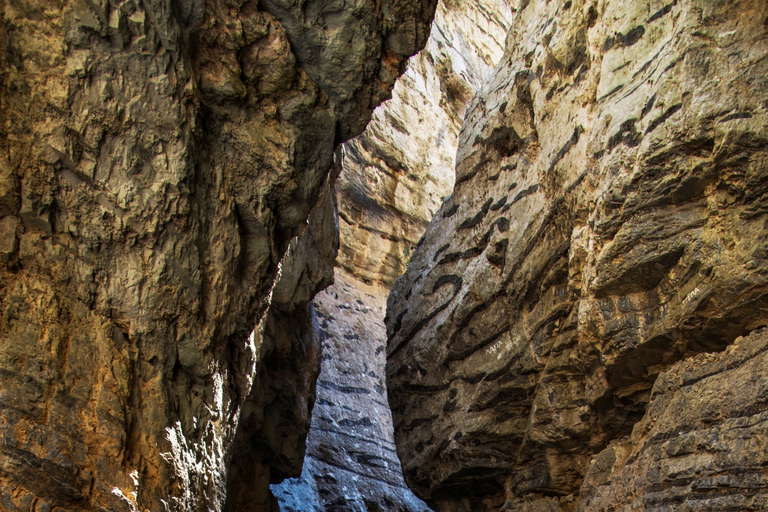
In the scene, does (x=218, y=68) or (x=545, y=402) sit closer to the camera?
(x=218, y=68)

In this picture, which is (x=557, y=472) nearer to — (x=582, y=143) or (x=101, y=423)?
(x=582, y=143)

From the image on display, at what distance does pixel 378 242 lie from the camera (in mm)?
13305

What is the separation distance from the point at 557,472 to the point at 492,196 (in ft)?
9.95

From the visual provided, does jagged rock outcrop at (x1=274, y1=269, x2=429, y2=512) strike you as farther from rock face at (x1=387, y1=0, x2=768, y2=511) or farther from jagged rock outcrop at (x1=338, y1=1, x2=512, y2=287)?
rock face at (x1=387, y1=0, x2=768, y2=511)

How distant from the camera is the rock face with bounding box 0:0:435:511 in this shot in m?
2.96

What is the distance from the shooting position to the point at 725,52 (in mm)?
3631

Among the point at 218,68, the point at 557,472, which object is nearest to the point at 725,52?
the point at 218,68

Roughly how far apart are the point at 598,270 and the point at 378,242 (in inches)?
363

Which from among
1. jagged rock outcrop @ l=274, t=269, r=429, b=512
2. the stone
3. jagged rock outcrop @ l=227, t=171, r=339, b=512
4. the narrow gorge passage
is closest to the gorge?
the stone

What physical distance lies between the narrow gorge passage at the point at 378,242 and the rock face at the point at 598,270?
7.64 feet

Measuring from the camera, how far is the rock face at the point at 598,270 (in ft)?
11.2

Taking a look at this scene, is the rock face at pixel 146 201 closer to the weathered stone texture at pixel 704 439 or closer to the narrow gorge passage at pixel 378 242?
the weathered stone texture at pixel 704 439

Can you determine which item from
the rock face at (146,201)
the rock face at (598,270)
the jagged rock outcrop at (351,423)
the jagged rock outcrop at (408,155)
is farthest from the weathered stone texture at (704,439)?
the jagged rock outcrop at (408,155)

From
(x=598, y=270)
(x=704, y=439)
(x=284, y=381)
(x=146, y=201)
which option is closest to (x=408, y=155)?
(x=284, y=381)
